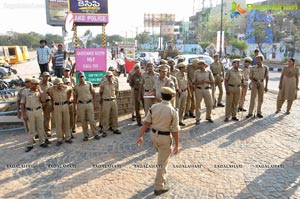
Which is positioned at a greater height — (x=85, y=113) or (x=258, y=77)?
(x=258, y=77)

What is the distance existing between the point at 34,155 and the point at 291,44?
3783cm

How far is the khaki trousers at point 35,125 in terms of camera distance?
594cm

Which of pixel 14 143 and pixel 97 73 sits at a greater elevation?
pixel 97 73

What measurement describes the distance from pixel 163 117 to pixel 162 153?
577 millimetres

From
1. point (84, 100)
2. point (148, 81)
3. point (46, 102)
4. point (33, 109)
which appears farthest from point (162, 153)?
point (46, 102)

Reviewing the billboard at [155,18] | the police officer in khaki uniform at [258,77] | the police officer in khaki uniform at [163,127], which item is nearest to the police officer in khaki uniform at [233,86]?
the police officer in khaki uniform at [258,77]

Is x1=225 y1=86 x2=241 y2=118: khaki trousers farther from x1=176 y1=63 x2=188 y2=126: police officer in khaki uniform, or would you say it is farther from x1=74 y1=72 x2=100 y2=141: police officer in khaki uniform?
x1=74 y1=72 x2=100 y2=141: police officer in khaki uniform

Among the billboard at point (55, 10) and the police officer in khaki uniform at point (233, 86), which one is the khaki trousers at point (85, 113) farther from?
the billboard at point (55, 10)

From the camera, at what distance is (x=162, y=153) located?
410 centimetres

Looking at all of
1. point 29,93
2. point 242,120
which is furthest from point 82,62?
point 242,120

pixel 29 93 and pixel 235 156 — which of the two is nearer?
pixel 235 156

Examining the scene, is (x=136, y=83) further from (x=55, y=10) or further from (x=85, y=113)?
(x=55, y=10)

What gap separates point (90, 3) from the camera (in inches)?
384

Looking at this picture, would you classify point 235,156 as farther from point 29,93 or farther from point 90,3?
point 90,3
